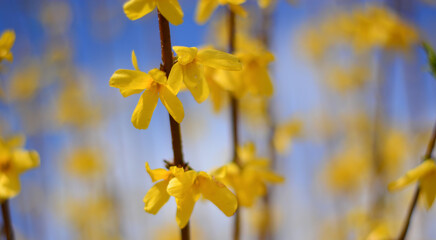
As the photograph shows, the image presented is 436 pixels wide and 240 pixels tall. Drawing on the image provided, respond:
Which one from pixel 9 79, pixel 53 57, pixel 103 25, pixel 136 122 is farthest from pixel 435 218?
pixel 9 79

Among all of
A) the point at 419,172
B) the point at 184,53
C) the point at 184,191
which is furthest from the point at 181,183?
the point at 419,172

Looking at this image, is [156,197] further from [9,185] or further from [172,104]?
[9,185]

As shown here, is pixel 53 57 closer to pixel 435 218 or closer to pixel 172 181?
pixel 172 181

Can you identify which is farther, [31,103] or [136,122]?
[31,103]

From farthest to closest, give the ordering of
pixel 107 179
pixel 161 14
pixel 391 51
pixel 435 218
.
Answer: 1. pixel 107 179
2. pixel 435 218
3. pixel 391 51
4. pixel 161 14

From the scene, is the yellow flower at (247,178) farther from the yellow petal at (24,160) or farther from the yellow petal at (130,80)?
the yellow petal at (24,160)

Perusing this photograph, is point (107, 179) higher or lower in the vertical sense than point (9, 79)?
lower

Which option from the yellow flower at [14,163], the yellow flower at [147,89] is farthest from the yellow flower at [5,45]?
the yellow flower at [147,89]

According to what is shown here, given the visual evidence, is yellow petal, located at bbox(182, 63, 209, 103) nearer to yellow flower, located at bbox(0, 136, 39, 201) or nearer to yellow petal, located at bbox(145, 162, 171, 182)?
yellow petal, located at bbox(145, 162, 171, 182)
